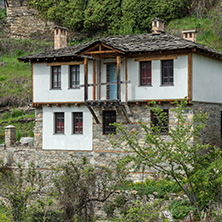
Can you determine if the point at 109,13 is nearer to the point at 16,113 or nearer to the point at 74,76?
the point at 16,113

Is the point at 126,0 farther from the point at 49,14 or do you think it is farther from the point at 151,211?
the point at 151,211

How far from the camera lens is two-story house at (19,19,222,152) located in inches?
818

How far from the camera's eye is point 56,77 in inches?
918

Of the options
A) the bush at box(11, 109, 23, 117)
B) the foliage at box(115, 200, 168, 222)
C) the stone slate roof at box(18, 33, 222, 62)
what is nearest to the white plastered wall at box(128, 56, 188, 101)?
the stone slate roof at box(18, 33, 222, 62)

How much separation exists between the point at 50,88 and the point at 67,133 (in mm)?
2389

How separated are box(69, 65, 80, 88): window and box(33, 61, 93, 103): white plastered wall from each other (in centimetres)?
22

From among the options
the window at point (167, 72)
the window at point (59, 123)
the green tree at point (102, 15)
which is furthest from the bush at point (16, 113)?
the window at point (167, 72)

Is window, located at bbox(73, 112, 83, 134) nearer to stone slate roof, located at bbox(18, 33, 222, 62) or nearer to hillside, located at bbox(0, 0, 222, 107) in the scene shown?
stone slate roof, located at bbox(18, 33, 222, 62)

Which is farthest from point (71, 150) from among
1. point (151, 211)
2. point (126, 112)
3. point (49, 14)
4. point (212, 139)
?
point (49, 14)

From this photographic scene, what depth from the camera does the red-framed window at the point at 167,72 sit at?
2097 cm

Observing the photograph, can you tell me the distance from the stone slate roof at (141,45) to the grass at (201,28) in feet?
26.8

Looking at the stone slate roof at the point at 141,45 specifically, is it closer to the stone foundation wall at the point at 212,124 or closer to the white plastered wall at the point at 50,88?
the white plastered wall at the point at 50,88

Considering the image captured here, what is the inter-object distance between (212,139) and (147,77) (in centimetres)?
440

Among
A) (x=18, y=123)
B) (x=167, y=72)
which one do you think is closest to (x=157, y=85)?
(x=167, y=72)
